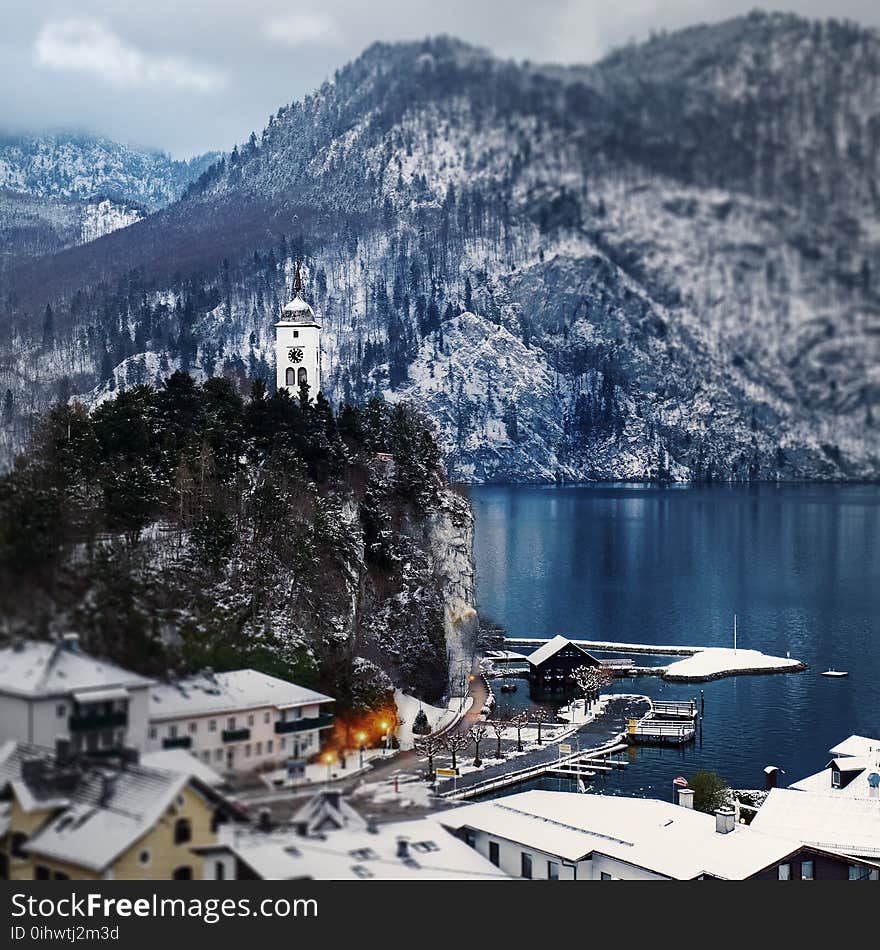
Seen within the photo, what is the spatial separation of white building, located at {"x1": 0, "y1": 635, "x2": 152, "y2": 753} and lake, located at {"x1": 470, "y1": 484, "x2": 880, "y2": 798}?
435 inches

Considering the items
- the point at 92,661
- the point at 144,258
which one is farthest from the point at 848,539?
the point at 92,661

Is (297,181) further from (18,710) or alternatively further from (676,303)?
Answer: (18,710)

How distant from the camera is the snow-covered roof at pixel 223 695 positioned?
541cm

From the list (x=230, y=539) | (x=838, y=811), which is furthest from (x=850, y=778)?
(x=230, y=539)

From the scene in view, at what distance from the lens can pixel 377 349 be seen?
Result: 584 inches

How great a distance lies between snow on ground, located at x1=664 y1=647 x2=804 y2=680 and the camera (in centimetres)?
3834

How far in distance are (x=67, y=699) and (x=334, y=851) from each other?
130cm

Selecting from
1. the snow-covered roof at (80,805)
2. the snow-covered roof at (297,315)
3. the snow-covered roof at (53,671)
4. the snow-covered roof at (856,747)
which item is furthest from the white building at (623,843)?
the snow-covered roof at (856,747)

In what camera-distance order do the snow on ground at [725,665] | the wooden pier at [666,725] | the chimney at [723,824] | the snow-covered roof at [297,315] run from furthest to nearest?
the snow on ground at [725,665]
the wooden pier at [666,725]
the chimney at [723,824]
the snow-covered roof at [297,315]

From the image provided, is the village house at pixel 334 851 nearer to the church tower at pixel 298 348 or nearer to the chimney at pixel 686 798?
the church tower at pixel 298 348

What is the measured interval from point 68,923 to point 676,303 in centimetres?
423

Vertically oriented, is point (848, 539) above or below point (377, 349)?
below

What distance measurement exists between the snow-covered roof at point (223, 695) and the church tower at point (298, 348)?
5552 mm

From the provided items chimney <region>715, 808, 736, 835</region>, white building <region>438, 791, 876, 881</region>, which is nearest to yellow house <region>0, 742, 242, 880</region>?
white building <region>438, 791, 876, 881</region>
